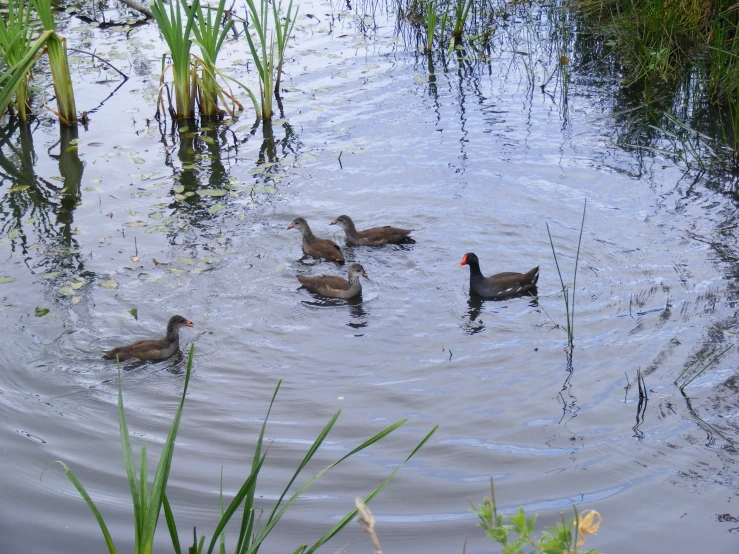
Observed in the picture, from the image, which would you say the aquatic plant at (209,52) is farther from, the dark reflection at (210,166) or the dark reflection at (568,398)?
the dark reflection at (568,398)

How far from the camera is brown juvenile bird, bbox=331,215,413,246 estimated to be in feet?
30.5

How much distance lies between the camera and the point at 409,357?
7.18m

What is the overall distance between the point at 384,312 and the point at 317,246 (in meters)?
1.60

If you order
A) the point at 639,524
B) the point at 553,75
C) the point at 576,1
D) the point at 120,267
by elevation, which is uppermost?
the point at 576,1

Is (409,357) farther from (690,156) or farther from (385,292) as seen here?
(690,156)

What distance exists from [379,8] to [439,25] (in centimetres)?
186

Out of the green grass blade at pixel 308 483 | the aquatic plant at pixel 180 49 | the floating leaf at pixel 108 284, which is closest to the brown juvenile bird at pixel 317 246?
the floating leaf at pixel 108 284

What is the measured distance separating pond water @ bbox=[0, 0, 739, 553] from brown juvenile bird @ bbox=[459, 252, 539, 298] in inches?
4.6

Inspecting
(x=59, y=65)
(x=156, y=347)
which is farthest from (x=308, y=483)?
(x=59, y=65)

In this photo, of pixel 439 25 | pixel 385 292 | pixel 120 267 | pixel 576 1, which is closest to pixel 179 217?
pixel 120 267

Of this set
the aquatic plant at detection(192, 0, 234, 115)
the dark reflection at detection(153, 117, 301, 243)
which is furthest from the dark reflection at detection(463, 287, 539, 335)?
the aquatic plant at detection(192, 0, 234, 115)

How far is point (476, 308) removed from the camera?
8.20 metres

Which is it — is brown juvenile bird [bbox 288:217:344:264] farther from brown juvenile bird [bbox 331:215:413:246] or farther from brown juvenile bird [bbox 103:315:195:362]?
brown juvenile bird [bbox 103:315:195:362]

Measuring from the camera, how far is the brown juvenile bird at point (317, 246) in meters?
9.30
